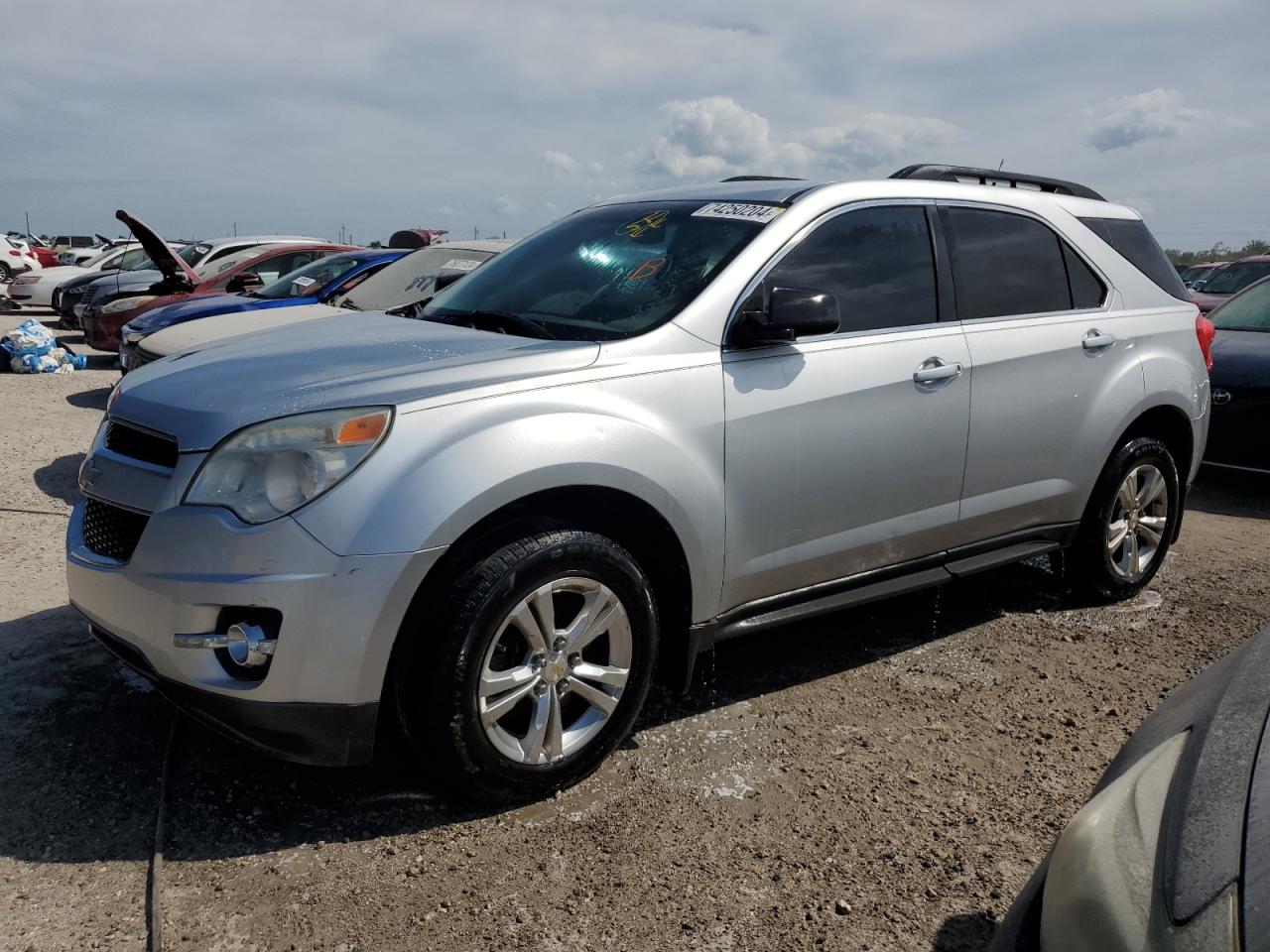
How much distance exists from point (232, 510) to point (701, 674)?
6.53 feet

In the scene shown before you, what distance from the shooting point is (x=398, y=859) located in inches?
109

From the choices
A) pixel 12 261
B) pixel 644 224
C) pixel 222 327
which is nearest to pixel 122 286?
pixel 222 327

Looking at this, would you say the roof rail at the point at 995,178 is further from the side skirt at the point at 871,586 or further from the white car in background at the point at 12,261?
the white car in background at the point at 12,261

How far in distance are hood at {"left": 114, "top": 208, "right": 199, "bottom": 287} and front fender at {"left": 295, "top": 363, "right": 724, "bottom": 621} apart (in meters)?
7.13

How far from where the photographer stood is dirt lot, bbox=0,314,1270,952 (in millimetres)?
2547

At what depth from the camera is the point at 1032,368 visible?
4.14 meters

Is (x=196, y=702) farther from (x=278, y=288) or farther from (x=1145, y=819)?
(x=278, y=288)

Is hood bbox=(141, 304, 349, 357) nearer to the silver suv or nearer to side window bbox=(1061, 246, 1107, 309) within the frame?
the silver suv

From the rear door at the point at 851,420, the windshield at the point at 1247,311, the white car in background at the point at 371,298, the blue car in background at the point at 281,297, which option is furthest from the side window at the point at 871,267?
the blue car in background at the point at 281,297

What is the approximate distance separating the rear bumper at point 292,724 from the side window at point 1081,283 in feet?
11.0

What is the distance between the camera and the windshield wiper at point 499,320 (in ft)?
11.2

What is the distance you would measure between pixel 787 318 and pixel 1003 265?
148 cm

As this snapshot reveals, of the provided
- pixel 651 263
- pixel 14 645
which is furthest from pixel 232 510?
pixel 14 645

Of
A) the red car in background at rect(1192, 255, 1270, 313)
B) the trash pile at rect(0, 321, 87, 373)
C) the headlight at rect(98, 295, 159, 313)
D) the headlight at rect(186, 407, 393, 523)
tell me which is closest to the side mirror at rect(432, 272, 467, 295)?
the headlight at rect(186, 407, 393, 523)
